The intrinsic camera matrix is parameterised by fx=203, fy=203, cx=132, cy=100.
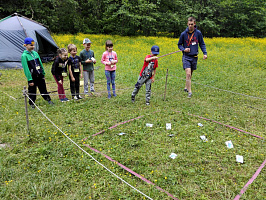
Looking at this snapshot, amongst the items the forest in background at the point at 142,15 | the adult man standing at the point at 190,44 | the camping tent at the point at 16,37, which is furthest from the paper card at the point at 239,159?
the forest in background at the point at 142,15

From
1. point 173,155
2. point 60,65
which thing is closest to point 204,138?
point 173,155

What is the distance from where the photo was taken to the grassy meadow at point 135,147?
2.70 metres

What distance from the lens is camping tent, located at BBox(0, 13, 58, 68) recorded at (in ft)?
31.7

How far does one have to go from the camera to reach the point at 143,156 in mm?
3342

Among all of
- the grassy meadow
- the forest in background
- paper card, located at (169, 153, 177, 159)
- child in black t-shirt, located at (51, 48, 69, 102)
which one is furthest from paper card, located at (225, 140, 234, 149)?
the forest in background

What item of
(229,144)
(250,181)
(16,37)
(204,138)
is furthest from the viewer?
(16,37)

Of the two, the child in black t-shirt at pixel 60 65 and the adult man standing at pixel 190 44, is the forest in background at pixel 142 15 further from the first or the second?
the child in black t-shirt at pixel 60 65

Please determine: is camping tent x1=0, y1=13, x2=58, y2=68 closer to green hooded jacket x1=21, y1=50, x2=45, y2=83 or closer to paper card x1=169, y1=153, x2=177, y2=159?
green hooded jacket x1=21, y1=50, x2=45, y2=83

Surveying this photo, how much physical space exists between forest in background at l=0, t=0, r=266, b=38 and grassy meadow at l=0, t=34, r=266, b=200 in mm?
17686

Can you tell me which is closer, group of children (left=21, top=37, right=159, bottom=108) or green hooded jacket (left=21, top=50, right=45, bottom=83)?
green hooded jacket (left=21, top=50, right=45, bottom=83)

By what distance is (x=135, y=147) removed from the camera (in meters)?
3.64

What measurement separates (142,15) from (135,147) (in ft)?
71.5

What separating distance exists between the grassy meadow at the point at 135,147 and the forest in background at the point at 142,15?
17686 mm

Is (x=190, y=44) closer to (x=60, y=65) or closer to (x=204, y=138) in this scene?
(x=204, y=138)
